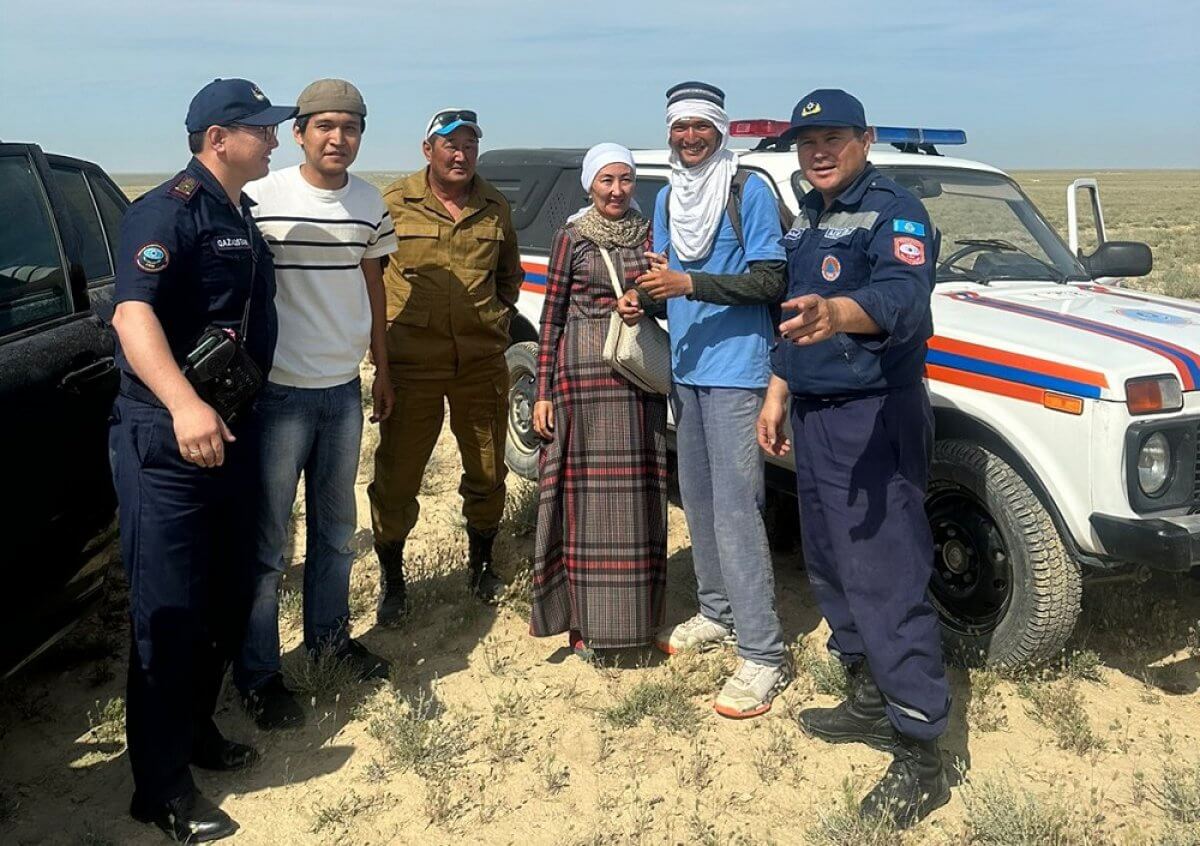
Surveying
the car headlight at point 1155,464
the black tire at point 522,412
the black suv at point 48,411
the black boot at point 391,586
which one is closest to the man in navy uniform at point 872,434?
the car headlight at point 1155,464

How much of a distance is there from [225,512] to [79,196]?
1929mm

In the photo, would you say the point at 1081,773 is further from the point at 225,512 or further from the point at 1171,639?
the point at 225,512

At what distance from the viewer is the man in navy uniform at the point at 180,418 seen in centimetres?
272

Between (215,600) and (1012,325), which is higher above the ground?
(1012,325)

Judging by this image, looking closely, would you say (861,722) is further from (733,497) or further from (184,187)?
(184,187)

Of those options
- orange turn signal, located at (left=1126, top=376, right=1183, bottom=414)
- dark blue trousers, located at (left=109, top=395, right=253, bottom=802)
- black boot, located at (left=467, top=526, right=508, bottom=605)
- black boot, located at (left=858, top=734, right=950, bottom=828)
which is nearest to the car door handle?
dark blue trousers, located at (left=109, top=395, right=253, bottom=802)

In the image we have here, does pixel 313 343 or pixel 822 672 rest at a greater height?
pixel 313 343

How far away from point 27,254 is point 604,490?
2232 mm

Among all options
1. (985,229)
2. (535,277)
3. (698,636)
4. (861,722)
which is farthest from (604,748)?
(535,277)

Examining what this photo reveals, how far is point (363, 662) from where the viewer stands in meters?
4.04

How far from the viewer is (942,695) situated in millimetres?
3145

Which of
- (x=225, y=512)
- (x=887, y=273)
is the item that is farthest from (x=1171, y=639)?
(x=225, y=512)

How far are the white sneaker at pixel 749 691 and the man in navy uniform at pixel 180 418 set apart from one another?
5.64ft

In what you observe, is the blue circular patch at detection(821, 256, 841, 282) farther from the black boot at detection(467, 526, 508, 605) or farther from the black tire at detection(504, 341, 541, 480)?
the black tire at detection(504, 341, 541, 480)
